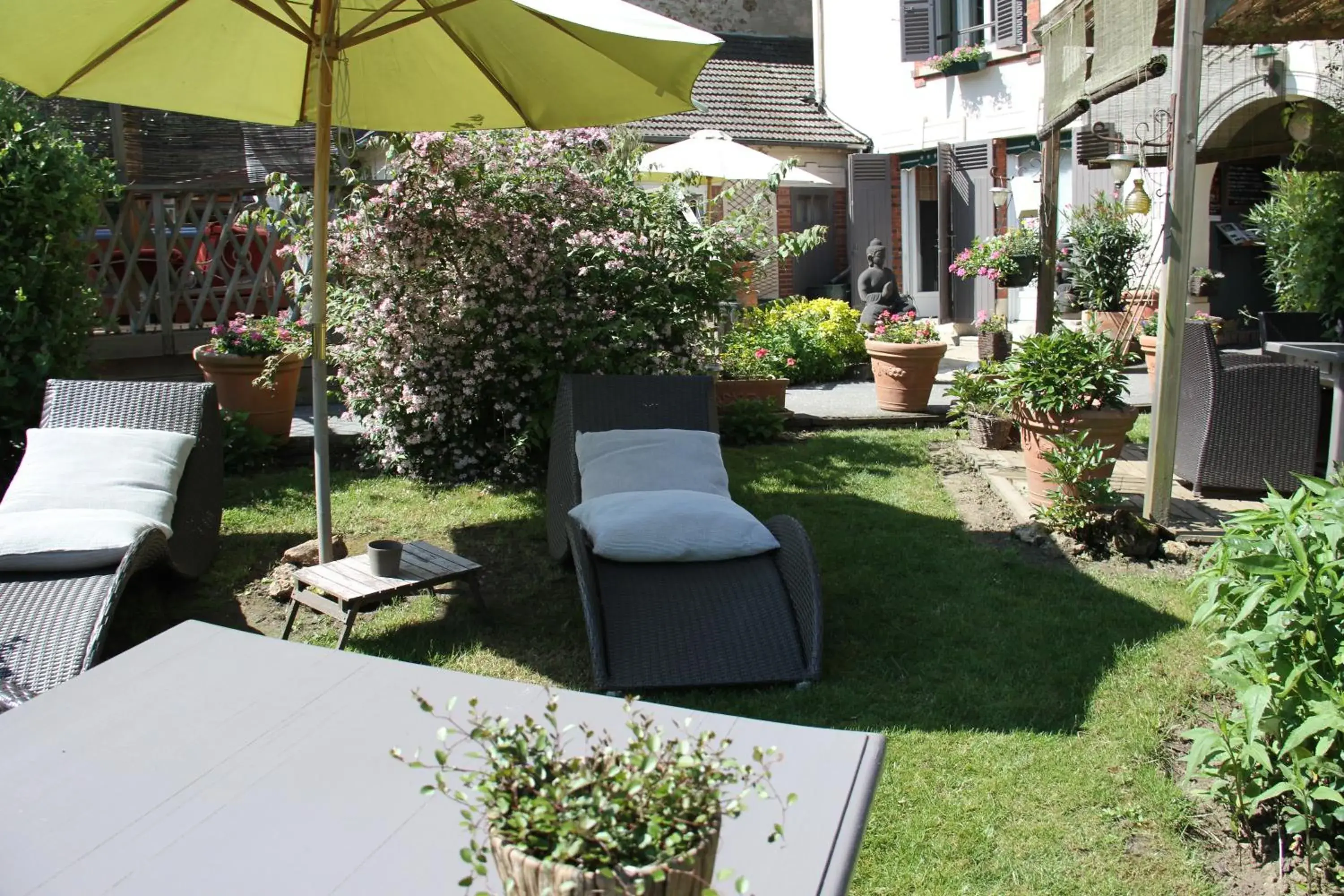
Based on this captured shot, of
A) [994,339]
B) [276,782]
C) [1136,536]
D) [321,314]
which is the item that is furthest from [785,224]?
[276,782]

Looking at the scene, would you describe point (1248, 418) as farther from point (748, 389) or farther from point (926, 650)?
point (748, 389)

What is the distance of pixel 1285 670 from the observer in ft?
8.77

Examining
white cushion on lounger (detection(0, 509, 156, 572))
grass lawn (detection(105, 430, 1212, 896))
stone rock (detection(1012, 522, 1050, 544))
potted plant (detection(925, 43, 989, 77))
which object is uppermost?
potted plant (detection(925, 43, 989, 77))

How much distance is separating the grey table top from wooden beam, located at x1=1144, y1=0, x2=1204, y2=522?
3.73 metres

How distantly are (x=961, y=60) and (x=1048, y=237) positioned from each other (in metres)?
7.72

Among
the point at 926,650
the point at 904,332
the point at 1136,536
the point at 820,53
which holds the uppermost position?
the point at 820,53

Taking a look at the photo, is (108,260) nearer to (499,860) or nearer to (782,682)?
(782,682)

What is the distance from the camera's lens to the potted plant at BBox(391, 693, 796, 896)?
128cm

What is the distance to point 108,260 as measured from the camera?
7.95 meters

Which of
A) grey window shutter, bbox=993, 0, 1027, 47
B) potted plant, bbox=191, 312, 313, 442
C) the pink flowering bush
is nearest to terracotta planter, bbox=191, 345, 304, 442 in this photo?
potted plant, bbox=191, 312, 313, 442

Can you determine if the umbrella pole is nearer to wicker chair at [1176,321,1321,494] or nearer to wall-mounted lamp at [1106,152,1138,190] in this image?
wicker chair at [1176,321,1321,494]

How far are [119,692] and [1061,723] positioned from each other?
2600 mm

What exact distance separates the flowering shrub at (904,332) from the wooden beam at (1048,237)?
1.36 m

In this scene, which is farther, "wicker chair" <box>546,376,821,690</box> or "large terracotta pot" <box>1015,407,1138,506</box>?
"large terracotta pot" <box>1015,407,1138,506</box>
